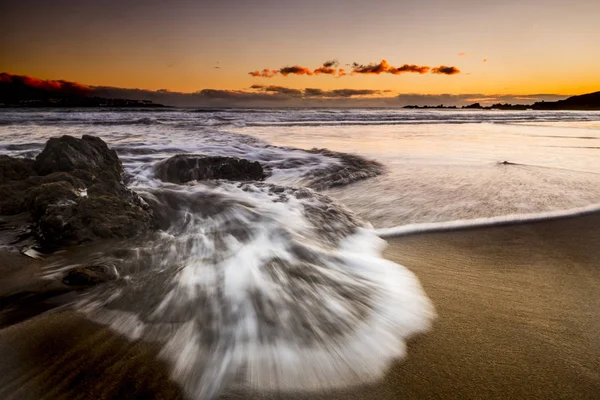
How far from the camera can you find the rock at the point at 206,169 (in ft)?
19.2

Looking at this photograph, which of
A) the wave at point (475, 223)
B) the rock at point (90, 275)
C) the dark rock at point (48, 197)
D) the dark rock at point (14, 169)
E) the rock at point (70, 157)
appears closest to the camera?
the rock at point (90, 275)

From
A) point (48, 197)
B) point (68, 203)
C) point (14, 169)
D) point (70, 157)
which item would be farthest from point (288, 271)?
point (14, 169)

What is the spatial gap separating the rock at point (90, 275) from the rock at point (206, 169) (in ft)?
11.3

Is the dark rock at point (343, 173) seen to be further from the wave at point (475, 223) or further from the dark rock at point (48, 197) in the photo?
the dark rock at point (48, 197)

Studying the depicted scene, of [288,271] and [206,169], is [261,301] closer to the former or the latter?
[288,271]

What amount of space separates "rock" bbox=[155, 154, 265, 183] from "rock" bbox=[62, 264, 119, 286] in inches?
136

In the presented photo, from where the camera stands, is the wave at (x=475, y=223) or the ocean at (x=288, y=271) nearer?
the ocean at (x=288, y=271)

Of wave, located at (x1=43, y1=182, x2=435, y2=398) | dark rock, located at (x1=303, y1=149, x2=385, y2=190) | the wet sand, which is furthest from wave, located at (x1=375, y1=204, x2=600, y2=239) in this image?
dark rock, located at (x1=303, y1=149, x2=385, y2=190)

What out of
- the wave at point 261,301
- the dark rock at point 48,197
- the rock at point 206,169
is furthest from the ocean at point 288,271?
the dark rock at point 48,197

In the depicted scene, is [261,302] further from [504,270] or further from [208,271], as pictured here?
[504,270]

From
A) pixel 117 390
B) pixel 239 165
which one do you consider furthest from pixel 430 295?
pixel 239 165

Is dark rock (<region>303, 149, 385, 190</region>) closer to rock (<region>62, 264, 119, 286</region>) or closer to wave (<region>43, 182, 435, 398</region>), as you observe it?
wave (<region>43, 182, 435, 398</region>)

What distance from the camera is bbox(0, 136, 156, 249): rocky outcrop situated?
2943 mm

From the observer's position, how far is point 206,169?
5.95 metres
